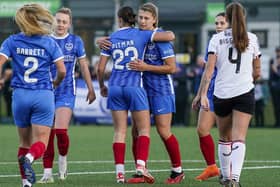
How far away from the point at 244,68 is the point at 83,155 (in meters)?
6.46

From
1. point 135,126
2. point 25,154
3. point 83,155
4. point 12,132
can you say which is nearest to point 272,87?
point 12,132

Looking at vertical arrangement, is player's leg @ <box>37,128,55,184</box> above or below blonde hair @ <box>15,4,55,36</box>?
below

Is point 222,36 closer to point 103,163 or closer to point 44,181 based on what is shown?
point 44,181

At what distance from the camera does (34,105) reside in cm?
968

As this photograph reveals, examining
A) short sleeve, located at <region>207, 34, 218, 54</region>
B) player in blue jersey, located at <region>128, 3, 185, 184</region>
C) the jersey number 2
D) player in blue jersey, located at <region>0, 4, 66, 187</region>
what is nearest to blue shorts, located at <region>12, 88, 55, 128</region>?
player in blue jersey, located at <region>0, 4, 66, 187</region>

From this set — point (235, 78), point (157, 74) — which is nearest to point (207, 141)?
point (157, 74)

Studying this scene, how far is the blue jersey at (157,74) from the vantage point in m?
11.5

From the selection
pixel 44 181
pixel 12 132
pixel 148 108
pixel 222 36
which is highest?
pixel 222 36

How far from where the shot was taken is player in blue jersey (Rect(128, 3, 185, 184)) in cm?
1138

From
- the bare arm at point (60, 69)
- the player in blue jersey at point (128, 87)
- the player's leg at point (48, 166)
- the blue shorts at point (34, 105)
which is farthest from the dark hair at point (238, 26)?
the player's leg at point (48, 166)

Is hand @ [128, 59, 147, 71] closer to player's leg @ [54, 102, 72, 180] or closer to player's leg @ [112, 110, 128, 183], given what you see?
player's leg @ [112, 110, 128, 183]

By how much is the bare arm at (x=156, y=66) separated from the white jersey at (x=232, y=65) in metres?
1.29

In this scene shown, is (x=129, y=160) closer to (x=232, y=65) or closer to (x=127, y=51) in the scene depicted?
(x=127, y=51)

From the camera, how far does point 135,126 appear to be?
11.8m
